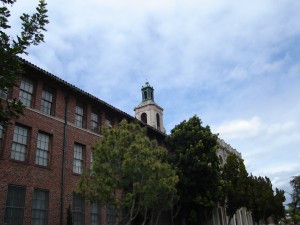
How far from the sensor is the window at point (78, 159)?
22656mm

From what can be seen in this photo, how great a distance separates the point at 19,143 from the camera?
63.2ft

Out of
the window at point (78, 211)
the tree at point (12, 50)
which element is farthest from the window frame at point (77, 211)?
the tree at point (12, 50)

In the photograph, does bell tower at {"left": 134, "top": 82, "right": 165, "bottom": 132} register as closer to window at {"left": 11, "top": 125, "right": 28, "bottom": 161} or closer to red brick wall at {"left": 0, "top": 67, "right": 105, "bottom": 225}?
red brick wall at {"left": 0, "top": 67, "right": 105, "bottom": 225}

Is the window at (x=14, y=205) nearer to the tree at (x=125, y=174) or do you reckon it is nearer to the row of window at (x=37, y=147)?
the row of window at (x=37, y=147)

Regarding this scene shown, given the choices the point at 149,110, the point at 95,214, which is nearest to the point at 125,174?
the point at 95,214

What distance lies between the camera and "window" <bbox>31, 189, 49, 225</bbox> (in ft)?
62.0

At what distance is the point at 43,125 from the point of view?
20.9 m

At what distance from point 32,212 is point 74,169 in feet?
14.2

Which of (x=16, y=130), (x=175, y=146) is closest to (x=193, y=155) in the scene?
(x=175, y=146)

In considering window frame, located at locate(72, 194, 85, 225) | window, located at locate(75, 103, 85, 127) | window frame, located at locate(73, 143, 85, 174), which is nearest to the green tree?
window frame, located at locate(73, 143, 85, 174)

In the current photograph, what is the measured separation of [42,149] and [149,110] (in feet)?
135

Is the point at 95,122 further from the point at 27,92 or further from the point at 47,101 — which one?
the point at 27,92

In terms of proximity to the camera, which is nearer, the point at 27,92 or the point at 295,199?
the point at 27,92

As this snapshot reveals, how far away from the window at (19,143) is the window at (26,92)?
1.63 m
